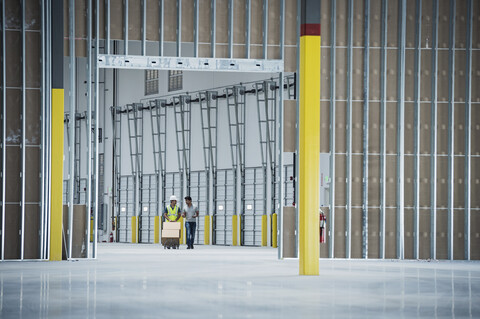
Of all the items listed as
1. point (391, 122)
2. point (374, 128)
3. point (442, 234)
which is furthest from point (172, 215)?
point (442, 234)

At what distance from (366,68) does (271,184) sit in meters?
15.1

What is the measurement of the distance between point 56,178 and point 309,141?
23.9ft

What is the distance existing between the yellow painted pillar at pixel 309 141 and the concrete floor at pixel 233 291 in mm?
567

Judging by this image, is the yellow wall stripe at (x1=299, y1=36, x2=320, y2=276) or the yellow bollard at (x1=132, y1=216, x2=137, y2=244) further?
the yellow bollard at (x1=132, y1=216, x2=137, y2=244)

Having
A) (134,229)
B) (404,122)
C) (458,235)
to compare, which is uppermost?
(404,122)

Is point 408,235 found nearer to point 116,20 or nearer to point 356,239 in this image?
point 356,239

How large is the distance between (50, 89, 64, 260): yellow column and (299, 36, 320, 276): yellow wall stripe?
7.00 metres

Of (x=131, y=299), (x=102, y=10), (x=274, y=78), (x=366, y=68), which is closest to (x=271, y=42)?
(x=366, y=68)

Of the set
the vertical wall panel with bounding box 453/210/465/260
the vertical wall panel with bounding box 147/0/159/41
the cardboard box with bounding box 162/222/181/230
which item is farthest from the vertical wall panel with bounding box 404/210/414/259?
the cardboard box with bounding box 162/222/181/230

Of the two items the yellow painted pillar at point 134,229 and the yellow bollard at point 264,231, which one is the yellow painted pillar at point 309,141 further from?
the yellow painted pillar at point 134,229

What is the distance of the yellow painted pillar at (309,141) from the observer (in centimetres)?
1550

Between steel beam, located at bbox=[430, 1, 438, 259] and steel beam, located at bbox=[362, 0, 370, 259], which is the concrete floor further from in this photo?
steel beam, located at bbox=[430, 1, 438, 259]

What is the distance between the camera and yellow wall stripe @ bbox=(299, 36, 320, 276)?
15.5m

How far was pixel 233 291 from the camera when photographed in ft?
39.6
